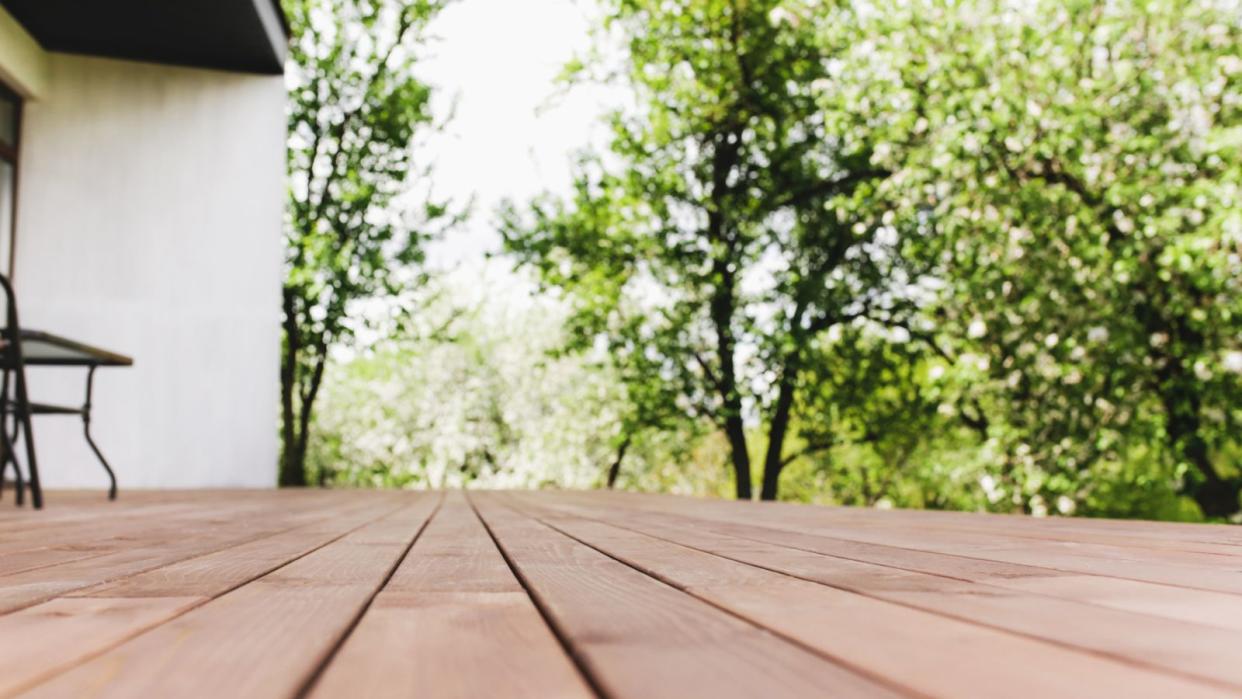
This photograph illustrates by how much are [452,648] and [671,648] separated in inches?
6.6

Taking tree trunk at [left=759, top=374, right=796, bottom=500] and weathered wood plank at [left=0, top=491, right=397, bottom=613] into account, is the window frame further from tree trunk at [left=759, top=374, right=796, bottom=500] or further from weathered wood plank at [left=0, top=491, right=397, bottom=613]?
tree trunk at [left=759, top=374, right=796, bottom=500]

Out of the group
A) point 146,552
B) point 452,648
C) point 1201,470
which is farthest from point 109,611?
point 1201,470

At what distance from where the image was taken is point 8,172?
6426mm

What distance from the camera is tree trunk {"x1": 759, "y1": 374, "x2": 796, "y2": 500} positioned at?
9344 mm

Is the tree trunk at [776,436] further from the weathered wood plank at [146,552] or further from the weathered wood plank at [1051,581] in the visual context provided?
the weathered wood plank at [1051,581]

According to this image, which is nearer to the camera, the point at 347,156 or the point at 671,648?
the point at 671,648

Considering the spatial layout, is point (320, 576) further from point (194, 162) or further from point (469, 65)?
point (469, 65)

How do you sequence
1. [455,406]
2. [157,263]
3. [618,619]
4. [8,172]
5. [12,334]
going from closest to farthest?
1. [618,619]
2. [12,334]
3. [8,172]
4. [157,263]
5. [455,406]

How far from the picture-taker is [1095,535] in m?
1.91

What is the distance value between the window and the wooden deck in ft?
19.0

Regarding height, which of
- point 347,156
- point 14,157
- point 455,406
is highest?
point 347,156

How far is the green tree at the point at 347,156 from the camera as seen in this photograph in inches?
392

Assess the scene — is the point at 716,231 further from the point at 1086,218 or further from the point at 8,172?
the point at 8,172

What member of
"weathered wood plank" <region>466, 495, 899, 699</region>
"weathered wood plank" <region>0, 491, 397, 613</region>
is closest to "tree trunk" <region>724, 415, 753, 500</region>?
"weathered wood plank" <region>0, 491, 397, 613</region>
